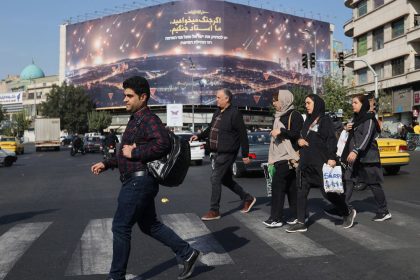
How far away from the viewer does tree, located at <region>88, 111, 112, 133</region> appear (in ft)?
258

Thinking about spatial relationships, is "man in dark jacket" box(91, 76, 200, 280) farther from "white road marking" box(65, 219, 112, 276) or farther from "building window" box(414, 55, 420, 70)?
"building window" box(414, 55, 420, 70)

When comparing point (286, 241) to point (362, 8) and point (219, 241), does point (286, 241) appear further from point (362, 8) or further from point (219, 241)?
point (362, 8)

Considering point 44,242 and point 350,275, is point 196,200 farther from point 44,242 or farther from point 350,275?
point 350,275

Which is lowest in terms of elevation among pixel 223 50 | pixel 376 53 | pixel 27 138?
pixel 27 138

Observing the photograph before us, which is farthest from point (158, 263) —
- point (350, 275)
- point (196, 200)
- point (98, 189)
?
point (98, 189)

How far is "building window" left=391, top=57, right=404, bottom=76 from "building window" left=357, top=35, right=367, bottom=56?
5088mm

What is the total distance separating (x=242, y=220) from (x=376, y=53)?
134 ft

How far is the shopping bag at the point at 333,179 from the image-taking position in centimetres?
600

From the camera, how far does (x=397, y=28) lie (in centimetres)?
4194

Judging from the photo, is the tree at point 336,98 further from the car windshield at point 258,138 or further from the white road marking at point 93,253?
the white road marking at point 93,253

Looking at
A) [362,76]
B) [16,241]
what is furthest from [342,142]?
[362,76]

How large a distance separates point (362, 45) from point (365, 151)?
4337cm

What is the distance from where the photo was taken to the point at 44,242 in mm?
6102

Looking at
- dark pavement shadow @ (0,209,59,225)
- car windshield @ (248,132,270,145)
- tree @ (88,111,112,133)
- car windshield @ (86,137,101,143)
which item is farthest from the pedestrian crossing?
tree @ (88,111,112,133)
